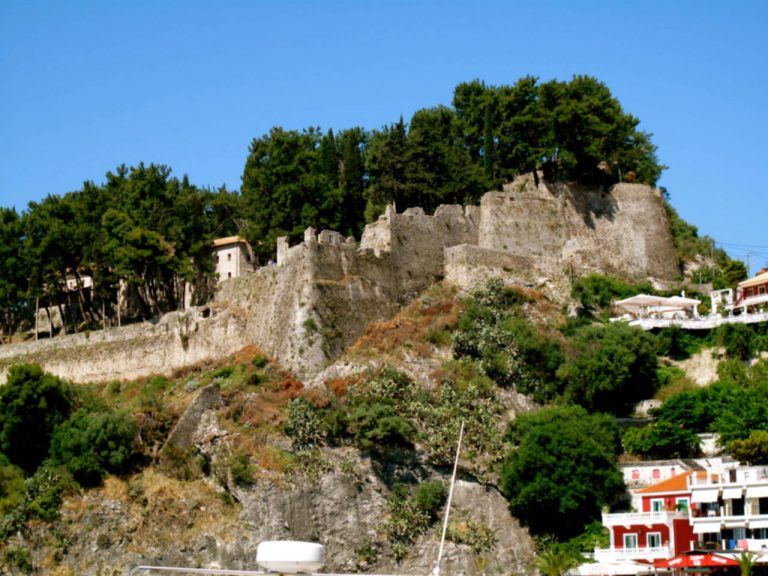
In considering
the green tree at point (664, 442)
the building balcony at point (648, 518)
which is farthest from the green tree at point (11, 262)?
the building balcony at point (648, 518)

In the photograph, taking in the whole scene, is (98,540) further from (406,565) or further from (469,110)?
(469,110)

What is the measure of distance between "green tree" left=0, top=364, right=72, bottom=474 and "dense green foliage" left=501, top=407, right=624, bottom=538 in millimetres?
18760

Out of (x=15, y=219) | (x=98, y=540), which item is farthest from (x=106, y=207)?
(x=98, y=540)

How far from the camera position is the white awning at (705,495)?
1818 inches

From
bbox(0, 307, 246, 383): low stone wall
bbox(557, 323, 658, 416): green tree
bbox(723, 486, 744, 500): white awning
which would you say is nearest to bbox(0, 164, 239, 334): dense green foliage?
bbox(0, 307, 246, 383): low stone wall

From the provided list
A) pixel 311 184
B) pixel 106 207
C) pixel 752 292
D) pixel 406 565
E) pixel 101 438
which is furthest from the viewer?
pixel 106 207

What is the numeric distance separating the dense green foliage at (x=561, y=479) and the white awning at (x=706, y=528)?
3.61 m

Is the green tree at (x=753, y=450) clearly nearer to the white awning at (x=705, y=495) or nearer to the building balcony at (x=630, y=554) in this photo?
the white awning at (x=705, y=495)

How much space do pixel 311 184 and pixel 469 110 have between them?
11419mm

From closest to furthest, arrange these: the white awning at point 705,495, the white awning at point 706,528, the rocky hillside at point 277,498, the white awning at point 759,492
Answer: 1. the white awning at point 759,492
2. the white awning at point 706,528
3. the white awning at point 705,495
4. the rocky hillside at point 277,498

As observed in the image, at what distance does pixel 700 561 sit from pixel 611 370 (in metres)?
11.4

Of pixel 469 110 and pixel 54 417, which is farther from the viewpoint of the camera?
pixel 469 110

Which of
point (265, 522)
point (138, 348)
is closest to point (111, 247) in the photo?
point (138, 348)

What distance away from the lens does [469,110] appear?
2827 inches
